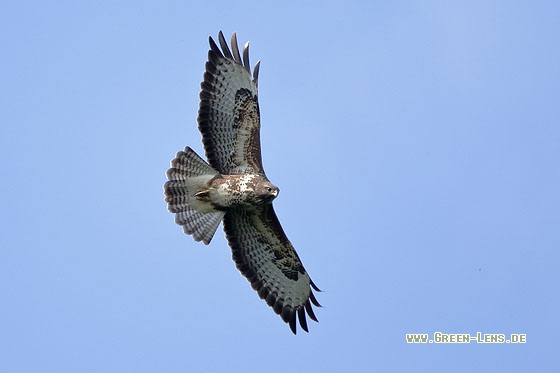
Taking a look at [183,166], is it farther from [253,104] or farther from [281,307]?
[281,307]

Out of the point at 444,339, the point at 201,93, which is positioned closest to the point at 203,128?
the point at 201,93

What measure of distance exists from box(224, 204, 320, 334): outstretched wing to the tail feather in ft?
1.28

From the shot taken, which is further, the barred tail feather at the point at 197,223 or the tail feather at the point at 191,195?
the barred tail feather at the point at 197,223

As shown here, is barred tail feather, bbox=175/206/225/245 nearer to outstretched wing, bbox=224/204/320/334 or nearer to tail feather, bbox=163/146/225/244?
tail feather, bbox=163/146/225/244

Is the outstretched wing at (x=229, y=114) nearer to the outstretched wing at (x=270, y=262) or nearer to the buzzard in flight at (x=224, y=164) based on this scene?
the buzzard in flight at (x=224, y=164)

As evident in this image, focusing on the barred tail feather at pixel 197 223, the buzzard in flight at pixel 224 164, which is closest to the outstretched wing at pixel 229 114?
the buzzard in flight at pixel 224 164

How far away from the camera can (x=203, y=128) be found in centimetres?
1323

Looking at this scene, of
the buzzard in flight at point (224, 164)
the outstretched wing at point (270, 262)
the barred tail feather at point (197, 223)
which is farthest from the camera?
the outstretched wing at point (270, 262)

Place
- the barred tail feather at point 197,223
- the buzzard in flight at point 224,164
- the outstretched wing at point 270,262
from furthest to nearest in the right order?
the outstretched wing at point 270,262
the barred tail feather at point 197,223
the buzzard in flight at point 224,164

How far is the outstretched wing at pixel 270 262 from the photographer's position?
13.8 meters

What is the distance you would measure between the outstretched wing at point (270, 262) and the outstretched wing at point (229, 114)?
748mm

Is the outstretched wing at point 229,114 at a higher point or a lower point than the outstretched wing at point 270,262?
higher

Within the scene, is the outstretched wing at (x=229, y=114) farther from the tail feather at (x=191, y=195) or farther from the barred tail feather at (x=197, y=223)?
the barred tail feather at (x=197, y=223)

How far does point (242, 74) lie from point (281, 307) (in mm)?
3662
